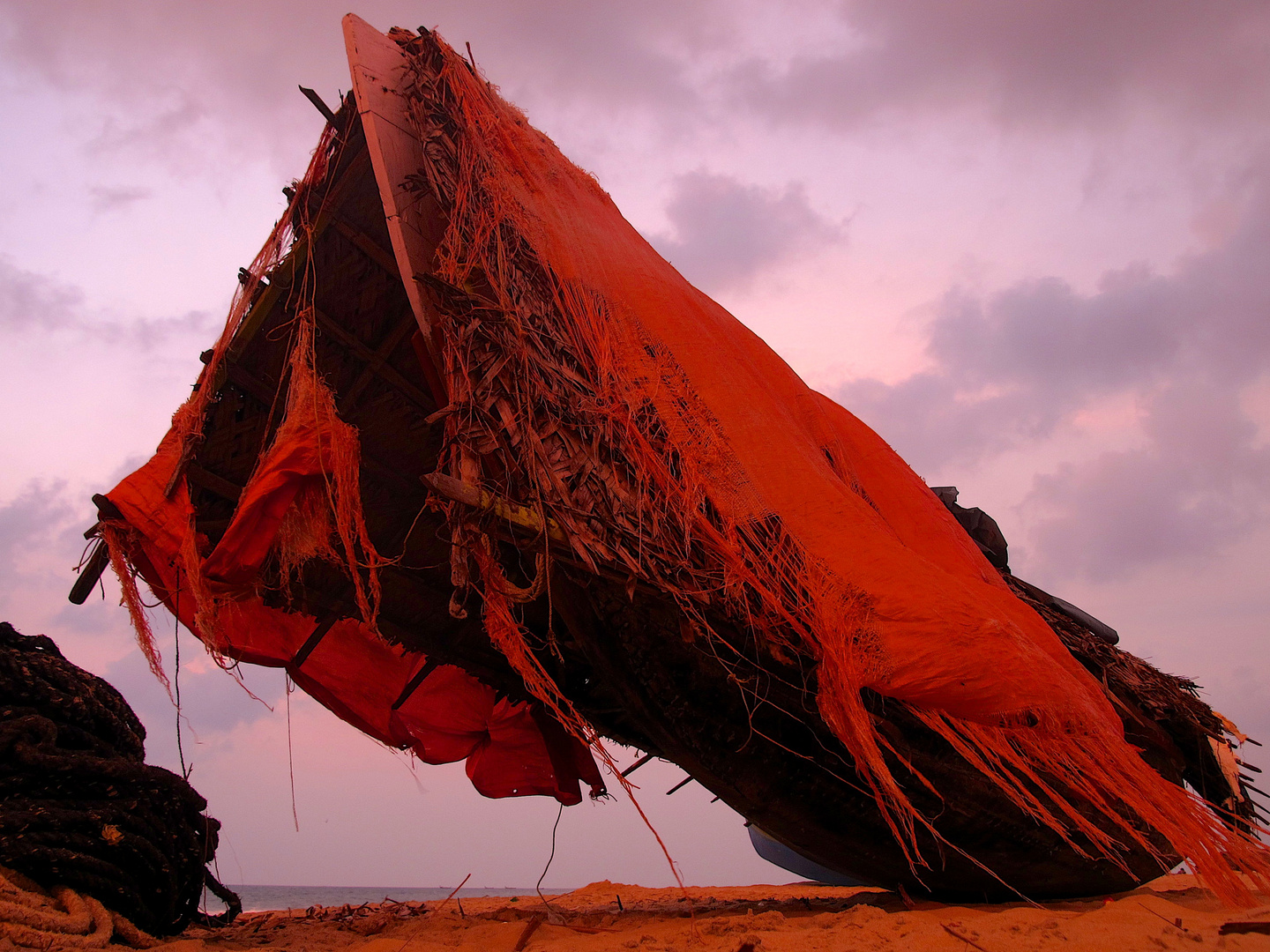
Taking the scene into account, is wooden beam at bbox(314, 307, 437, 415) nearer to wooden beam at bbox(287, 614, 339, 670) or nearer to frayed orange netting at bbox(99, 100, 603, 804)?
frayed orange netting at bbox(99, 100, 603, 804)

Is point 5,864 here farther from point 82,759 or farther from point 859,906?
point 859,906

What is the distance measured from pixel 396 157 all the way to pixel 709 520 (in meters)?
2.34

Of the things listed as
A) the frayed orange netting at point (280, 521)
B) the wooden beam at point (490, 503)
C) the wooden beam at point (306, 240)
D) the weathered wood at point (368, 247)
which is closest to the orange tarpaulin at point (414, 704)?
the frayed orange netting at point (280, 521)

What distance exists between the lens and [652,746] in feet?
15.1

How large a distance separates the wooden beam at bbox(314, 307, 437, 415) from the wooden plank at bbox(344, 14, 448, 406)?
0.50 m

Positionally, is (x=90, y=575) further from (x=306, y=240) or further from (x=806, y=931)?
(x=806, y=931)

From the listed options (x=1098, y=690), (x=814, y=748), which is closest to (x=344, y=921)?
(x=814, y=748)

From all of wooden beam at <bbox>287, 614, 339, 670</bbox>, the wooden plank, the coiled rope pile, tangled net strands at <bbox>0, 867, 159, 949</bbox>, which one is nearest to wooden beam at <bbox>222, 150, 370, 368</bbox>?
the wooden plank

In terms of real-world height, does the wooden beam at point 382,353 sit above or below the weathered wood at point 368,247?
below

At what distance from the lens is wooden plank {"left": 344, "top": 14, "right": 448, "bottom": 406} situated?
3.35 m

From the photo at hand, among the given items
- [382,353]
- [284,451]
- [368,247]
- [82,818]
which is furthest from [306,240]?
[82,818]

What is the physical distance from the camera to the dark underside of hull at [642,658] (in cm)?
337

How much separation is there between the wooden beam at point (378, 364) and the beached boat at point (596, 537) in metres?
0.04

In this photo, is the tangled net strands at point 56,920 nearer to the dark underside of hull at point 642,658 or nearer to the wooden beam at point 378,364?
the dark underside of hull at point 642,658
